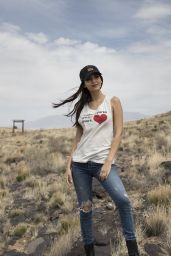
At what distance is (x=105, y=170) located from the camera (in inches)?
192

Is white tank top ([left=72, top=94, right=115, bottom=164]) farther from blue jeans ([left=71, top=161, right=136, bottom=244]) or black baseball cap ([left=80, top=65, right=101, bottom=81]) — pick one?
black baseball cap ([left=80, top=65, right=101, bottom=81])

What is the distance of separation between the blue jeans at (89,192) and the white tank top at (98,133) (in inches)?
3.7

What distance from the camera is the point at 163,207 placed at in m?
7.51

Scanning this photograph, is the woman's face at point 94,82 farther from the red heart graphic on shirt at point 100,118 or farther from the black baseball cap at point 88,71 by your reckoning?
the red heart graphic on shirt at point 100,118

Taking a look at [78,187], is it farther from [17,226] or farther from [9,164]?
[9,164]

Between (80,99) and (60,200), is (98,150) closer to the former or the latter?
(80,99)

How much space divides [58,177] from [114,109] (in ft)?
31.4

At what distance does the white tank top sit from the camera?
16.6ft

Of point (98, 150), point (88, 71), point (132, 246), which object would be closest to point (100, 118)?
point (98, 150)

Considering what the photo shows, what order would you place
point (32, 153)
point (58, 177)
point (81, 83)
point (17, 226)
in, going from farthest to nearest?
point (32, 153) → point (58, 177) → point (17, 226) → point (81, 83)

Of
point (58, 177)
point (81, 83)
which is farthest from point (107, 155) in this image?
point (58, 177)

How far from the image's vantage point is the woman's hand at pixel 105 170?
4.88 metres

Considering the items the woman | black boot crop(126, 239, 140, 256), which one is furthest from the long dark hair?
black boot crop(126, 239, 140, 256)

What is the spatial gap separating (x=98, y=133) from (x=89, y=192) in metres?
0.74
